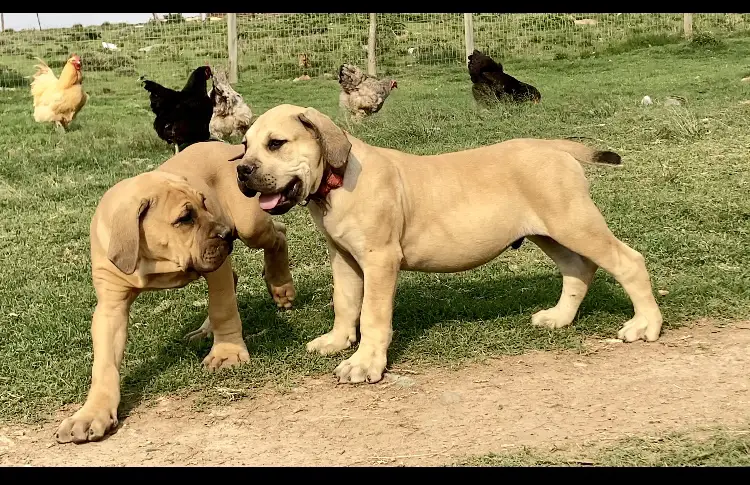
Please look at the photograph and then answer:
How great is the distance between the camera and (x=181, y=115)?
14.2 m

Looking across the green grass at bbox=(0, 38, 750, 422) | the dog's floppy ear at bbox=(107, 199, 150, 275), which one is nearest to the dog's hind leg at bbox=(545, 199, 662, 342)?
the green grass at bbox=(0, 38, 750, 422)

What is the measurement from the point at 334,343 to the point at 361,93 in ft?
37.5

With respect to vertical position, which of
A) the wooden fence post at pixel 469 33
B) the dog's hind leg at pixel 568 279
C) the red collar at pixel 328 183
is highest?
the wooden fence post at pixel 469 33

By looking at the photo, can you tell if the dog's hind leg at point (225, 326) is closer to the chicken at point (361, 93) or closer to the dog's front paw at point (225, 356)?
the dog's front paw at point (225, 356)

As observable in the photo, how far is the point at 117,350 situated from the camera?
5184mm

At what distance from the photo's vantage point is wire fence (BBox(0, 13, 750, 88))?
933 inches

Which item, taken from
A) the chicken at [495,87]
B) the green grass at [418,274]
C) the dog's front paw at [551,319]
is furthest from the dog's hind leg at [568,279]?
the chicken at [495,87]

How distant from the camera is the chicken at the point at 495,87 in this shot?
16.0 metres

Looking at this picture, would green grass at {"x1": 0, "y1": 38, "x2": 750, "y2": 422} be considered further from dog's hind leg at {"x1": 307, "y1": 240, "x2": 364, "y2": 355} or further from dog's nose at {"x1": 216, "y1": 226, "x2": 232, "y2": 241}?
dog's nose at {"x1": 216, "y1": 226, "x2": 232, "y2": 241}

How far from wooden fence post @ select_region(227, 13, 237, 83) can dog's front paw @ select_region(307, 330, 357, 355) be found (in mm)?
17441

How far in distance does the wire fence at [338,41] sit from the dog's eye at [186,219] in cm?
1818

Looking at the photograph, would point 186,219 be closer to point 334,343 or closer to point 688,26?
point 334,343

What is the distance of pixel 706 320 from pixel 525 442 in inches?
89.1
